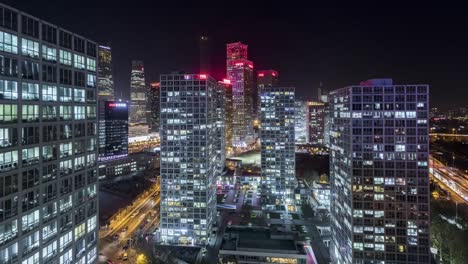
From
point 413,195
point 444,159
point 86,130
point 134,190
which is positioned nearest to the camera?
point 86,130

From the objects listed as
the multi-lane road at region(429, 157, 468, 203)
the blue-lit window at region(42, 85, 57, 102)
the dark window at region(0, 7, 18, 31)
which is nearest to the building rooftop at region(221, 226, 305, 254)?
the blue-lit window at region(42, 85, 57, 102)

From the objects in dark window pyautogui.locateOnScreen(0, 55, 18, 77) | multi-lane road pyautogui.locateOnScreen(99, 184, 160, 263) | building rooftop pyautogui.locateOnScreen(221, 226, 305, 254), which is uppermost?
dark window pyautogui.locateOnScreen(0, 55, 18, 77)

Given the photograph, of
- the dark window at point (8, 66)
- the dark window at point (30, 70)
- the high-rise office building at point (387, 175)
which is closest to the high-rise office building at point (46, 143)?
the dark window at point (30, 70)

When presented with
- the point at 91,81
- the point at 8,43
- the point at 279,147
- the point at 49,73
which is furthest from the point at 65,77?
the point at 279,147

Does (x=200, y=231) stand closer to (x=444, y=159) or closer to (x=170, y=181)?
(x=170, y=181)

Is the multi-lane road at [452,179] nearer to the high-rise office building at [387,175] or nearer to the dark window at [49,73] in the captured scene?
the high-rise office building at [387,175]

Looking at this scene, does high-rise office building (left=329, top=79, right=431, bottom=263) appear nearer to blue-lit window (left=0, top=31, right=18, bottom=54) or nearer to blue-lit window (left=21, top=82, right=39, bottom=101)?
blue-lit window (left=21, top=82, right=39, bottom=101)

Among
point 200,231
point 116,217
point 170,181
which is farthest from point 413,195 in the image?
point 116,217
